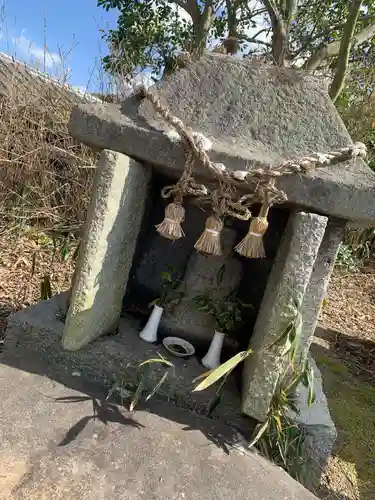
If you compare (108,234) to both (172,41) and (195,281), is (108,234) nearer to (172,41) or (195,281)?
(195,281)

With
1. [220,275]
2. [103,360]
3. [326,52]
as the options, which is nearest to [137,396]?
[103,360]

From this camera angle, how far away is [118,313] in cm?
185

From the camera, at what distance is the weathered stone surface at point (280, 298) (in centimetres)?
143

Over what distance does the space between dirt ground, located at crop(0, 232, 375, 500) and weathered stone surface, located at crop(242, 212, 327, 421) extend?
846 millimetres

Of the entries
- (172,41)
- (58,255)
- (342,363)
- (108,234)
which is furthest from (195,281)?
(172,41)

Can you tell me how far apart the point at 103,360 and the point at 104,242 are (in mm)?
462

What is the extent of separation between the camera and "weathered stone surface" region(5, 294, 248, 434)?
1642mm

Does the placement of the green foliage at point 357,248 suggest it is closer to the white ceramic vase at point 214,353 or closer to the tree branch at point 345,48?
the tree branch at point 345,48

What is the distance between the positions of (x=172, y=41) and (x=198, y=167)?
558 centimetres

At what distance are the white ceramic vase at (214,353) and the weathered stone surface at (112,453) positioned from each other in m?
0.24

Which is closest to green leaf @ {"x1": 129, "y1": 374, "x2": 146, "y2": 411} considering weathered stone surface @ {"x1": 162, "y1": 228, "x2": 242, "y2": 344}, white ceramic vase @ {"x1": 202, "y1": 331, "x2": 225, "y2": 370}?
white ceramic vase @ {"x1": 202, "y1": 331, "x2": 225, "y2": 370}

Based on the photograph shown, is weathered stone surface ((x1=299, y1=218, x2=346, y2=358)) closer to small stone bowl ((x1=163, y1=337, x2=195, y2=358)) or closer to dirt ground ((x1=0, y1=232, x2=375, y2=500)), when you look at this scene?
small stone bowl ((x1=163, y1=337, x2=195, y2=358))

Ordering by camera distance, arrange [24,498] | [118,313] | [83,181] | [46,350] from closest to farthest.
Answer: [24,498] < [46,350] < [118,313] < [83,181]

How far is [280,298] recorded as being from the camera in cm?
147
